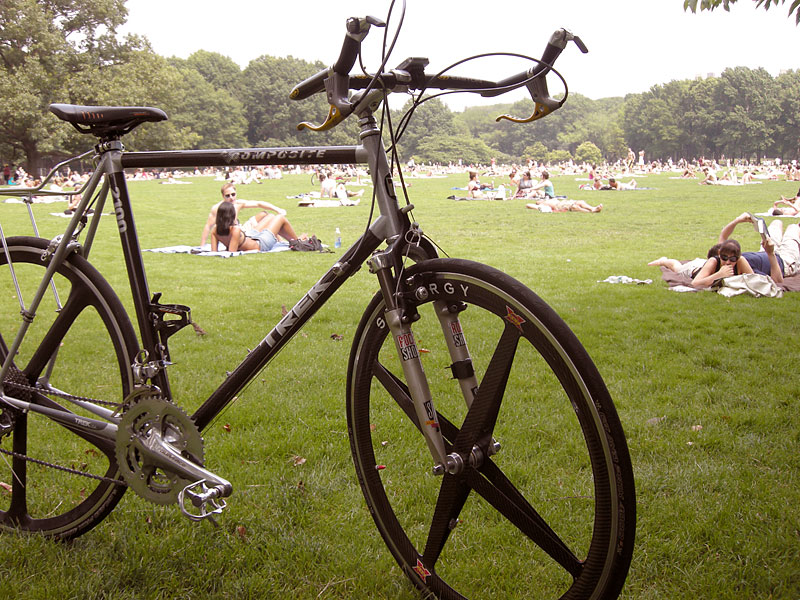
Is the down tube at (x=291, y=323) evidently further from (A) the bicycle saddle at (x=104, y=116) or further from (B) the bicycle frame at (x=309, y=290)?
(A) the bicycle saddle at (x=104, y=116)

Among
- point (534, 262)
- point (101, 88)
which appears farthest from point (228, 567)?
point (101, 88)

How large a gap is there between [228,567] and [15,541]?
83 centimetres

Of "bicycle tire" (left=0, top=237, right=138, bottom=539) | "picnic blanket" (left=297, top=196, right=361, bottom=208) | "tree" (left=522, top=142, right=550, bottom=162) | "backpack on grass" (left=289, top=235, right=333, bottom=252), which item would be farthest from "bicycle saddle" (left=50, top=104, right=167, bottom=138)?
"tree" (left=522, top=142, right=550, bottom=162)

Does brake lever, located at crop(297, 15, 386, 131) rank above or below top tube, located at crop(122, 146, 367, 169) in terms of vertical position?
above

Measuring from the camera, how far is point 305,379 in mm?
4688

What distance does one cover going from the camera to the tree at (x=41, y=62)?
27.1m

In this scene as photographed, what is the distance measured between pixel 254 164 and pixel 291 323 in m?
0.57

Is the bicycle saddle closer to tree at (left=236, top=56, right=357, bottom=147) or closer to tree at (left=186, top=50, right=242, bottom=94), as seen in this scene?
tree at (left=236, top=56, right=357, bottom=147)

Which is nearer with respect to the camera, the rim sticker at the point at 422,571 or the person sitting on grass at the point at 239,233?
the rim sticker at the point at 422,571

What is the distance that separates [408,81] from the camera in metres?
1.85

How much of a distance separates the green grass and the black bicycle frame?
59 cm

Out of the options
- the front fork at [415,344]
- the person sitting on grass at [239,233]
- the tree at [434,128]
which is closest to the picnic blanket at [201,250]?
the person sitting on grass at [239,233]

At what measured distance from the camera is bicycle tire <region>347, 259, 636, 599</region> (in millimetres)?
1511

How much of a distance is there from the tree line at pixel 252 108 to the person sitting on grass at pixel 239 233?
2.14 metres
